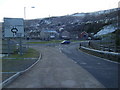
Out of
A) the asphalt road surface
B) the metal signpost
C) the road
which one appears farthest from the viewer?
the metal signpost

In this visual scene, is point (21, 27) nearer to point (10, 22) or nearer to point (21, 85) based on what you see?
point (10, 22)

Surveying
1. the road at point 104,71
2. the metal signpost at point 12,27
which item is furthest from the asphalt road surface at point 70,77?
the metal signpost at point 12,27

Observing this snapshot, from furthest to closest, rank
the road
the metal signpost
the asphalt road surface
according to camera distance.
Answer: the metal signpost → the road → the asphalt road surface

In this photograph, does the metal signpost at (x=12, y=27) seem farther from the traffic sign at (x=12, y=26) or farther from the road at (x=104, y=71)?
the road at (x=104, y=71)

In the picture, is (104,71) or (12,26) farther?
(12,26)

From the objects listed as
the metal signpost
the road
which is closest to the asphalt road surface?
the road

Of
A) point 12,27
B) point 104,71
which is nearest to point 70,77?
point 104,71

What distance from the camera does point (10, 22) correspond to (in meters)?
34.5

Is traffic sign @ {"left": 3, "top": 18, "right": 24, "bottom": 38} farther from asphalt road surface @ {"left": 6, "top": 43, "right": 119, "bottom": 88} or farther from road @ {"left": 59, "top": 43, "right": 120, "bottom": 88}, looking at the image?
asphalt road surface @ {"left": 6, "top": 43, "right": 119, "bottom": 88}

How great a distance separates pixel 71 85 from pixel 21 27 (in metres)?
28.2

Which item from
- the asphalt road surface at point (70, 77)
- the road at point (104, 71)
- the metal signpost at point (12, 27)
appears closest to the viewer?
the asphalt road surface at point (70, 77)

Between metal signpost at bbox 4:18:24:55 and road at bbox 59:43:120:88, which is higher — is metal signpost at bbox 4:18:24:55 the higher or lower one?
the higher one

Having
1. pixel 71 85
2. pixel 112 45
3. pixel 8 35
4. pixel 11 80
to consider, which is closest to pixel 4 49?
pixel 8 35

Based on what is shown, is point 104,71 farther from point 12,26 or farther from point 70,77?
point 12,26
